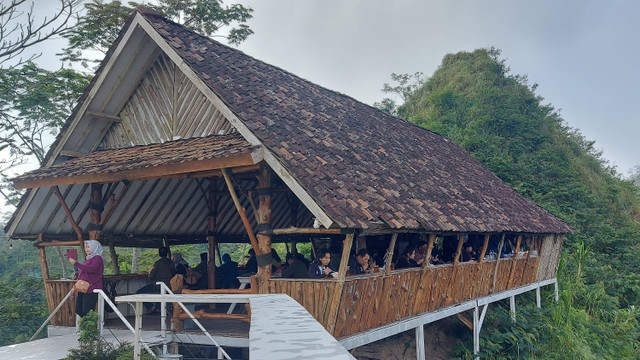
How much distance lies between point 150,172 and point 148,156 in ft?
2.41

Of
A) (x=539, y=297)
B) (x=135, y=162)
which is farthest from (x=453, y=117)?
(x=135, y=162)

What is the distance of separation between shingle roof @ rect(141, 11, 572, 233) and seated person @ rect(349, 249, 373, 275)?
1.00 metres

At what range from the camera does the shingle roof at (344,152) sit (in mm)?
7285

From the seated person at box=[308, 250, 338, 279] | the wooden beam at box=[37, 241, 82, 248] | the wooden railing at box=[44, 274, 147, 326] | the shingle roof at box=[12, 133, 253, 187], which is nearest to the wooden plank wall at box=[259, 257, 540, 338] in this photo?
the seated person at box=[308, 250, 338, 279]

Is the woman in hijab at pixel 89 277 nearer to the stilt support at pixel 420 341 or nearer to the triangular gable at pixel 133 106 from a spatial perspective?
the triangular gable at pixel 133 106

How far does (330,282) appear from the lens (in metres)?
6.75

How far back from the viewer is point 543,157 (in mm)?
26609

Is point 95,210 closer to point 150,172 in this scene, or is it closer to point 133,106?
point 133,106

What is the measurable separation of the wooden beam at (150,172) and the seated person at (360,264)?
237cm

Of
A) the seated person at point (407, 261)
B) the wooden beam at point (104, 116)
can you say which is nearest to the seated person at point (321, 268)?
the seated person at point (407, 261)

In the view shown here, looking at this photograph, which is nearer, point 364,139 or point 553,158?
point 364,139

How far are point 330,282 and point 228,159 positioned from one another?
6.86 feet

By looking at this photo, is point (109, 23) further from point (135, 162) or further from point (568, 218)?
point (568, 218)

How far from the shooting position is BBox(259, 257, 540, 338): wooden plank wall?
6840mm
